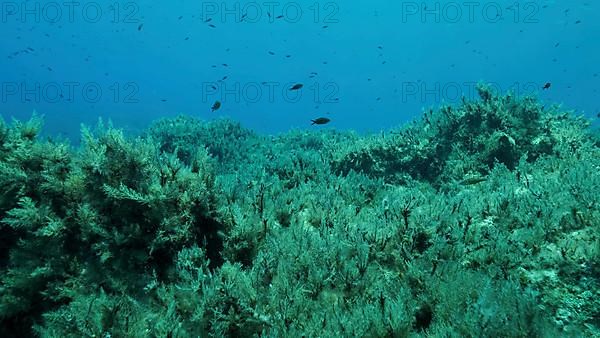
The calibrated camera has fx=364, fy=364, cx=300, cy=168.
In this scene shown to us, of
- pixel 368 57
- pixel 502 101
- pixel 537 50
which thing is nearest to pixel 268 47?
pixel 368 57

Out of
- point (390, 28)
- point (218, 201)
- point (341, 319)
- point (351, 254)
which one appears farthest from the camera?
point (390, 28)

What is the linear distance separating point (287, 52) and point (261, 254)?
172m

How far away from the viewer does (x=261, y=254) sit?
3475 mm

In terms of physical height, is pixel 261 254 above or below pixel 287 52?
below

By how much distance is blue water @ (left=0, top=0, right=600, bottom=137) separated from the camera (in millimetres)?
107438

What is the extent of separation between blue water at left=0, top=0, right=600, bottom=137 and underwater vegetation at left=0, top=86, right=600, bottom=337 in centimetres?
8179

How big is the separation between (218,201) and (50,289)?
1.84 metres

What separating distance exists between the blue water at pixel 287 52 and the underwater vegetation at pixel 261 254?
268 feet

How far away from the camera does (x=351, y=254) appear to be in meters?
3.63

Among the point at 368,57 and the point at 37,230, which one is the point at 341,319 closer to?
the point at 37,230

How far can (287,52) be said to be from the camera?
16662cm

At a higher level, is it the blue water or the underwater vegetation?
the blue water

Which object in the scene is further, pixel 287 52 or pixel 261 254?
pixel 287 52

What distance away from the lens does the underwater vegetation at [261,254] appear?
2770 millimetres
